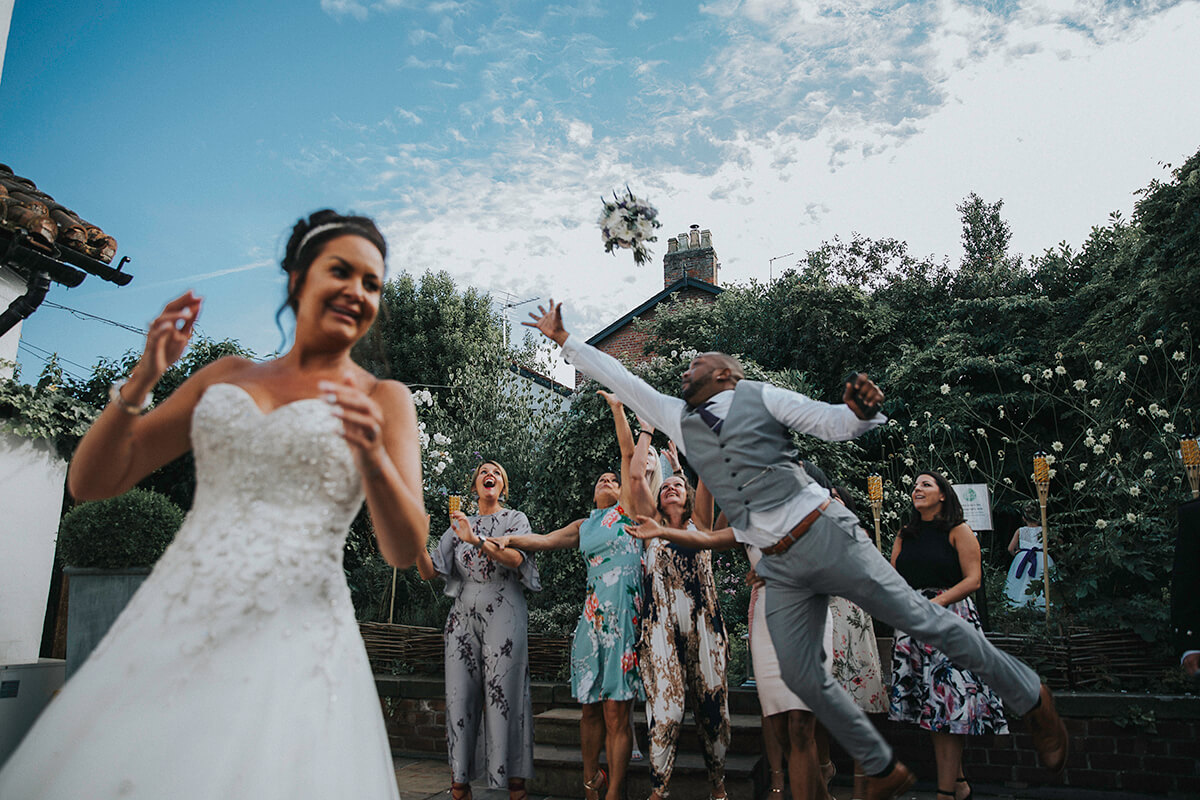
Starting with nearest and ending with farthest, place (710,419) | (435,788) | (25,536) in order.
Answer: (710,419), (435,788), (25,536)

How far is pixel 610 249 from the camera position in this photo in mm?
3457

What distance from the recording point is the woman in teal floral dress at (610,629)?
4.16 m

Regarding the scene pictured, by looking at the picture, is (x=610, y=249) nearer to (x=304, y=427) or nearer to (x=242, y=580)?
(x=304, y=427)

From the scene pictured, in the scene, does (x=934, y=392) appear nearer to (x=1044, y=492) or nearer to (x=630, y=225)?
(x=1044, y=492)

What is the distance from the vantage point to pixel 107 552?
5.41 m

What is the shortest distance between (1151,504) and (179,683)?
6.79 meters

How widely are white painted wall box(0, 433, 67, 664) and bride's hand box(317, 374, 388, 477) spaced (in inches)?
274

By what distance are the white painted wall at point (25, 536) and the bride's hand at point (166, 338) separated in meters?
6.49

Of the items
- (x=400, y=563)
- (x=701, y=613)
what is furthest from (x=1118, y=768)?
(x=400, y=563)

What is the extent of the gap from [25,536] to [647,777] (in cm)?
605

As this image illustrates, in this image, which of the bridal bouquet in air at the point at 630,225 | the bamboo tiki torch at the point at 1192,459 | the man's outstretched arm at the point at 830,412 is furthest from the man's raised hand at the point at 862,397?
the bamboo tiki torch at the point at 1192,459

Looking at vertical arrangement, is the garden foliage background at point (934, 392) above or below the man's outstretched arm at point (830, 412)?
above

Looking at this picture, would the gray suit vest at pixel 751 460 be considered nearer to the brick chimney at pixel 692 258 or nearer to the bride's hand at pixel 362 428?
the bride's hand at pixel 362 428

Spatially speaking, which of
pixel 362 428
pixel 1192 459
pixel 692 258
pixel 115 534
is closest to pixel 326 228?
pixel 362 428
